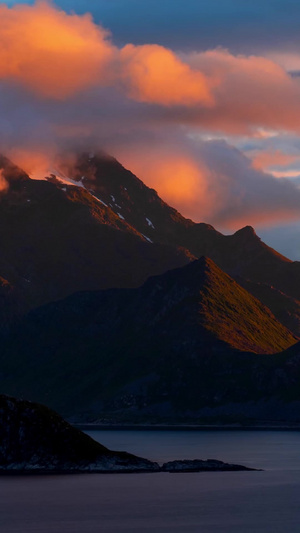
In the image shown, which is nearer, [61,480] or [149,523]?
[149,523]

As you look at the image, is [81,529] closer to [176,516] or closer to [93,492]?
[176,516]

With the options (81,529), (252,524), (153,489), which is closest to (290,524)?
(252,524)

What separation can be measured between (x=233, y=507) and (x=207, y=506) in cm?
399

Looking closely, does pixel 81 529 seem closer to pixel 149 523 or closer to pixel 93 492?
pixel 149 523

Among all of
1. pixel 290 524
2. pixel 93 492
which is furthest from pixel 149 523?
pixel 93 492

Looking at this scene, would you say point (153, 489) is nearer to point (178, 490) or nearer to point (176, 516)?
point (178, 490)

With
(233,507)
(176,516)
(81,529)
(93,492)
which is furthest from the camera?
(93,492)

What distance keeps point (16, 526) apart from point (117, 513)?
20.2 metres

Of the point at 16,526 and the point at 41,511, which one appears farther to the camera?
the point at 41,511

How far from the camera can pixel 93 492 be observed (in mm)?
191250

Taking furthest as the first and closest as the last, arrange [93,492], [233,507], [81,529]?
[93,492], [233,507], [81,529]

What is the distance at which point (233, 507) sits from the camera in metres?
178

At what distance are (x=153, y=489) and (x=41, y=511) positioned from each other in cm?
3095

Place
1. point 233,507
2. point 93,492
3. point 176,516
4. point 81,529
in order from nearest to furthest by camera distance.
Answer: point 81,529, point 176,516, point 233,507, point 93,492
